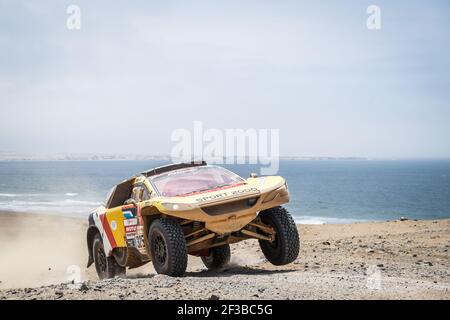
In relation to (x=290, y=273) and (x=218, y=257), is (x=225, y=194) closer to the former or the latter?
(x=290, y=273)

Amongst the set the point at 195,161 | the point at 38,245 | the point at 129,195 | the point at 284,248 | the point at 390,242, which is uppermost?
the point at 195,161

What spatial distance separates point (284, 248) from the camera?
8828 millimetres

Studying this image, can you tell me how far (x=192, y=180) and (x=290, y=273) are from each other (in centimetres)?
226

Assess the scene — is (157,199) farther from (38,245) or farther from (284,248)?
(38,245)

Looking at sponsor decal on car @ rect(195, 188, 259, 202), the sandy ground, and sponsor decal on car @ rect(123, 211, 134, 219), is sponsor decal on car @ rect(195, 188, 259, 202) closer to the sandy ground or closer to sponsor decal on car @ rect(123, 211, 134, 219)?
the sandy ground

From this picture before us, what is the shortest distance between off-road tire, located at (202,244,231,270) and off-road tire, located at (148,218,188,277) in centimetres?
278

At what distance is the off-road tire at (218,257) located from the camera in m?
10.9

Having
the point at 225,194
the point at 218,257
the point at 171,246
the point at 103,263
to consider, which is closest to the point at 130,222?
the point at 171,246

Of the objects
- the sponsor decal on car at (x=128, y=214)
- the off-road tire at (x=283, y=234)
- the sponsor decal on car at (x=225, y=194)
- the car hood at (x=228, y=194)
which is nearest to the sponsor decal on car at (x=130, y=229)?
the sponsor decal on car at (x=128, y=214)

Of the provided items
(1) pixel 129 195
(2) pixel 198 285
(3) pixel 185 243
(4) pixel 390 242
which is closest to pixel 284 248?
(3) pixel 185 243

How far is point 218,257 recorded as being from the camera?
1106 cm

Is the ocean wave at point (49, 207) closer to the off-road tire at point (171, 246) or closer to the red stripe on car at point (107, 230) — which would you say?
the red stripe on car at point (107, 230)
